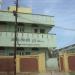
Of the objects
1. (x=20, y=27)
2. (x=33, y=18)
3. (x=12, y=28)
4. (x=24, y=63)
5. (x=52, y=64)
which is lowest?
(x=52, y=64)

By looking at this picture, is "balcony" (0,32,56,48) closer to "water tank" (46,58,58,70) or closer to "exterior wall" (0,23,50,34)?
"exterior wall" (0,23,50,34)

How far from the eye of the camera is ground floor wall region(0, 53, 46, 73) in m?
27.6

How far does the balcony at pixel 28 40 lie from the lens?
32.0m

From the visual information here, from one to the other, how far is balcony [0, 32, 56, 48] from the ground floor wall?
14.1 feet

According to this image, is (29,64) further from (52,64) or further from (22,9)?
(22,9)

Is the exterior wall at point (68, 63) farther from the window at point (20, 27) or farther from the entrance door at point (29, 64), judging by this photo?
the window at point (20, 27)

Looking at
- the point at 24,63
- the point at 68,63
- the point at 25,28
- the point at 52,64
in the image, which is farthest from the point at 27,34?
the point at 68,63

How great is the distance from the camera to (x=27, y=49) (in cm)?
3328

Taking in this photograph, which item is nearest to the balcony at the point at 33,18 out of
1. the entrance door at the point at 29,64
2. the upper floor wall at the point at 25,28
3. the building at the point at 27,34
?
the building at the point at 27,34

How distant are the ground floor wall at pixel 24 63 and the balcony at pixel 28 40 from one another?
4287mm

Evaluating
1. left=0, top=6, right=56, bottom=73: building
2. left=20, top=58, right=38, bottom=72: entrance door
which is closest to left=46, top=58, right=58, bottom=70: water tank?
left=20, top=58, right=38, bottom=72: entrance door

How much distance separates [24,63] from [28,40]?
5180mm

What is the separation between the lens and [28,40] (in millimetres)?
32562

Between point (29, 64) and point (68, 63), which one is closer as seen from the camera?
point (29, 64)
